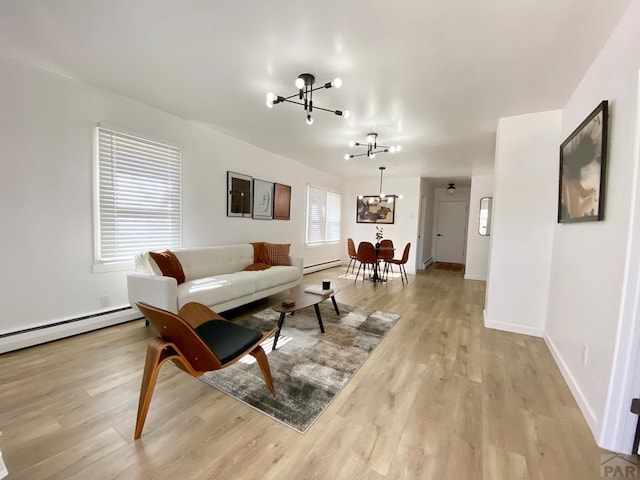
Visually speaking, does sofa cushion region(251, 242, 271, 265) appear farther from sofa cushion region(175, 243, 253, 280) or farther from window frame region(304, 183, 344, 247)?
window frame region(304, 183, 344, 247)

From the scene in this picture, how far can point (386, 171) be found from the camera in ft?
20.4

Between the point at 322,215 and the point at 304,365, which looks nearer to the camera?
the point at 304,365

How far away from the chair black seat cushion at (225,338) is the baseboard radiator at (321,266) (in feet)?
12.4

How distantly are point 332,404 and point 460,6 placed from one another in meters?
2.56

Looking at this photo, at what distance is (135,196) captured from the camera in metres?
3.07

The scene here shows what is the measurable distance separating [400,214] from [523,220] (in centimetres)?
395

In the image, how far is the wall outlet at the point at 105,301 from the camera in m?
2.86

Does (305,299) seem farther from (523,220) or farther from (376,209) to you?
(376,209)

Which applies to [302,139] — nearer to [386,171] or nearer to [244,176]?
[244,176]

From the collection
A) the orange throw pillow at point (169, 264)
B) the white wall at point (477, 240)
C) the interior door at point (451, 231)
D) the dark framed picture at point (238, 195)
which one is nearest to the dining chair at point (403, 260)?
the white wall at point (477, 240)

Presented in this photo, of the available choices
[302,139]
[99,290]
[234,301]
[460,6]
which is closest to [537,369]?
[460,6]

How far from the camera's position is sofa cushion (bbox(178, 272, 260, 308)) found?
9.05 feet

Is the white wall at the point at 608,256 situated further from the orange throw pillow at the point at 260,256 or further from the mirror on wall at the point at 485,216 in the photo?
the mirror on wall at the point at 485,216

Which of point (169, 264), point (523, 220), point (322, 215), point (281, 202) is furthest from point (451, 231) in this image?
point (169, 264)
